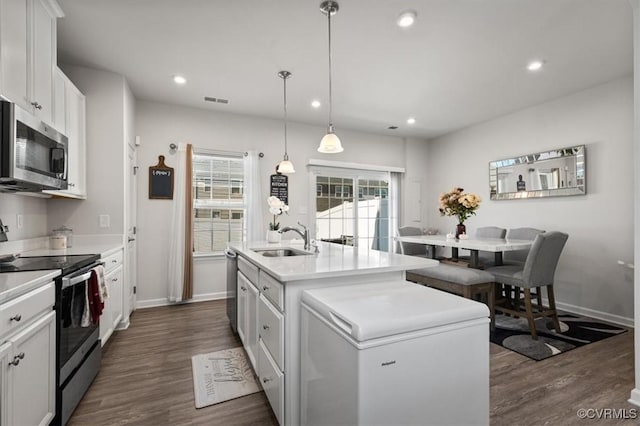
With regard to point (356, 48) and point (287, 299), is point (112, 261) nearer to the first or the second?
point (287, 299)

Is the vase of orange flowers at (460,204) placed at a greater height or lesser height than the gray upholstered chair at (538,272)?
greater

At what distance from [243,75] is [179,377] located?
292 cm

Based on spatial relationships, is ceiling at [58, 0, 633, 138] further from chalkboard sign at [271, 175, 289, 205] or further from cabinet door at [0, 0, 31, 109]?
chalkboard sign at [271, 175, 289, 205]

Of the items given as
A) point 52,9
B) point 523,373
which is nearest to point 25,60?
point 52,9

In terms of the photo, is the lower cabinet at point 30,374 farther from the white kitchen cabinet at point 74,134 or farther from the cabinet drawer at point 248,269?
the white kitchen cabinet at point 74,134

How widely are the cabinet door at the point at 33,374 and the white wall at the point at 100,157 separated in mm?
1804

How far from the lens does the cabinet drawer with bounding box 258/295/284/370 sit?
164cm

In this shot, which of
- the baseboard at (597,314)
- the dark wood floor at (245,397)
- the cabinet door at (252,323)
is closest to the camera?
the dark wood floor at (245,397)

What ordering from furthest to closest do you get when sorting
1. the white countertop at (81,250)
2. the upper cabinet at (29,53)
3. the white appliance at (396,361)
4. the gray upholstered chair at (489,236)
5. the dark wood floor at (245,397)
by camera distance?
the gray upholstered chair at (489,236)
the white countertop at (81,250)
the dark wood floor at (245,397)
the upper cabinet at (29,53)
the white appliance at (396,361)

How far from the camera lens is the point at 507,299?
352cm

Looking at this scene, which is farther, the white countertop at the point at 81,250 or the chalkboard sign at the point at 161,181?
the chalkboard sign at the point at 161,181

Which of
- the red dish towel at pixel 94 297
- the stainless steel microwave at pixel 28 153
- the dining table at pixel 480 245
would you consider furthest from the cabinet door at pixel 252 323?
the dining table at pixel 480 245

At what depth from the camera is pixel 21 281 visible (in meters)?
1.40

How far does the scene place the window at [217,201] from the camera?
173 inches
